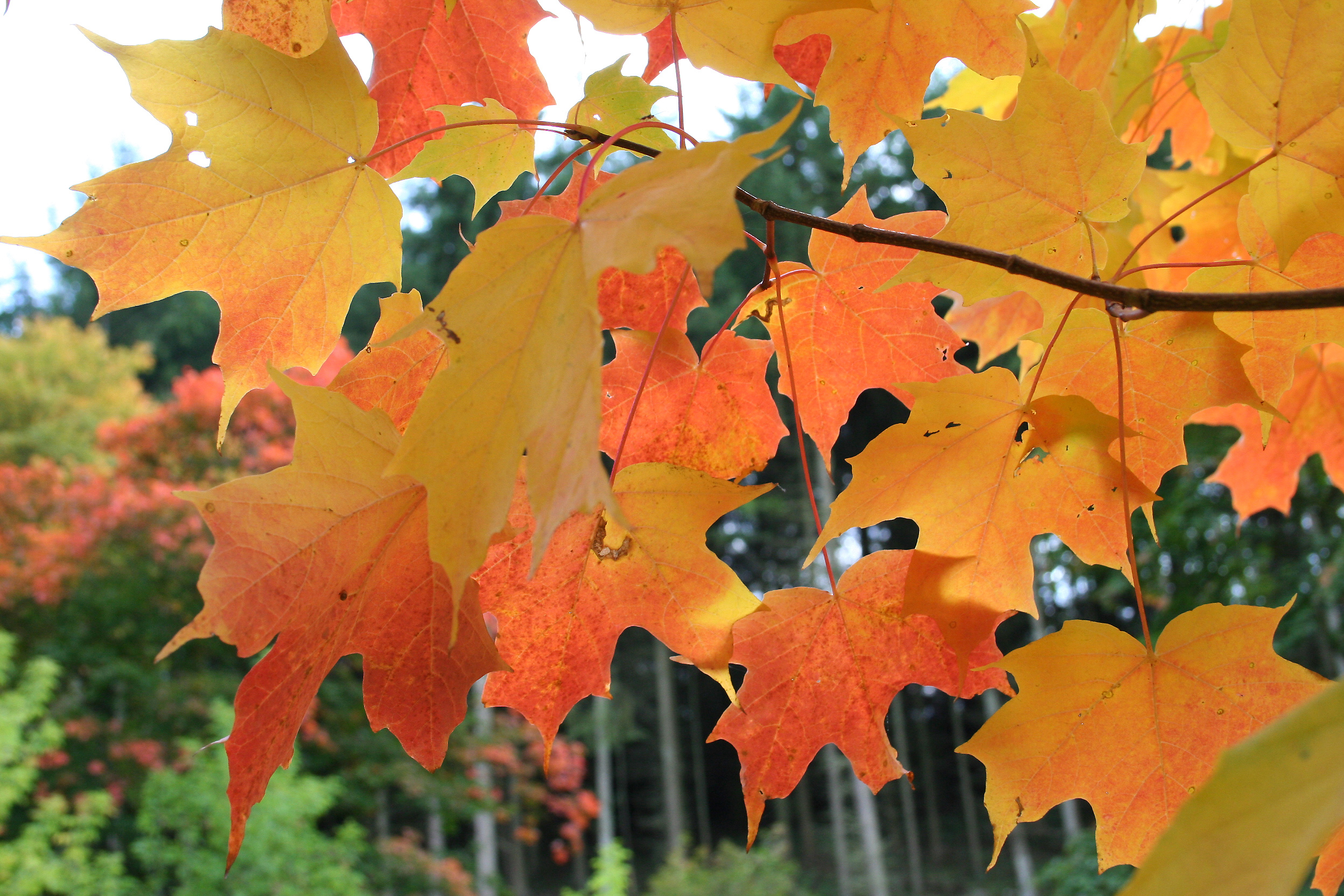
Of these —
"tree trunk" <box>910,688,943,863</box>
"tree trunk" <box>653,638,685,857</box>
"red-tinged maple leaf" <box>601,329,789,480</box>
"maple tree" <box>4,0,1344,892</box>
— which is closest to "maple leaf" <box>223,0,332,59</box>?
"maple tree" <box>4,0,1344,892</box>

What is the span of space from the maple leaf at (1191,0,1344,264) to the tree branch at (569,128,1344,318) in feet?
0.32

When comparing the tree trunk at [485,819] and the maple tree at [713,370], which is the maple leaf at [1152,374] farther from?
the tree trunk at [485,819]

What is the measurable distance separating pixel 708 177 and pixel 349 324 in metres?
13.6

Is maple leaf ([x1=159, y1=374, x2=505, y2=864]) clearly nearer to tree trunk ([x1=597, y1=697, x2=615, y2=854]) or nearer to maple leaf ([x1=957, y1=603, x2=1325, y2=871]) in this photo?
maple leaf ([x1=957, y1=603, x2=1325, y2=871])

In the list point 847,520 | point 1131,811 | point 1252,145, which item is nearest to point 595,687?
point 847,520

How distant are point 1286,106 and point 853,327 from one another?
13.5 inches

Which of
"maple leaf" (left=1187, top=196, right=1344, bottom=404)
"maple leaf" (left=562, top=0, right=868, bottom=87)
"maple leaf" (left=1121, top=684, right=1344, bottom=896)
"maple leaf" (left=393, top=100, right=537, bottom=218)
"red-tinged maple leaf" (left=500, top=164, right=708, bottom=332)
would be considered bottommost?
"maple leaf" (left=1121, top=684, right=1344, bottom=896)

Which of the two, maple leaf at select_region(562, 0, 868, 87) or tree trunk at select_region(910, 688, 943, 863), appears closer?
maple leaf at select_region(562, 0, 868, 87)

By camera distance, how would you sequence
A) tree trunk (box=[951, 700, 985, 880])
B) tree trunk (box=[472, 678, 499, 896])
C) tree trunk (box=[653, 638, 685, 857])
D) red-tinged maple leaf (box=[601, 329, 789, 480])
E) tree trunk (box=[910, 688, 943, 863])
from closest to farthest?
red-tinged maple leaf (box=[601, 329, 789, 480]) → tree trunk (box=[472, 678, 499, 896]) → tree trunk (box=[653, 638, 685, 857]) → tree trunk (box=[951, 700, 985, 880]) → tree trunk (box=[910, 688, 943, 863])

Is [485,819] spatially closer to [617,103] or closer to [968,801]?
[968,801]

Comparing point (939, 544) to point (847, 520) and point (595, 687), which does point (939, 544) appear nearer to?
point (847, 520)

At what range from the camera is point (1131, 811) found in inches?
23.3

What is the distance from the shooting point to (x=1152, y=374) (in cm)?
67

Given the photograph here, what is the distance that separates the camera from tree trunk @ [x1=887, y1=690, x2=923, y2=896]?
1170cm
